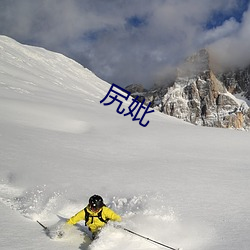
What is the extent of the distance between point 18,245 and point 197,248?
2.87 meters

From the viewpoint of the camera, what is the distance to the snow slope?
5.34 meters

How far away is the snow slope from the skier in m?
0.22

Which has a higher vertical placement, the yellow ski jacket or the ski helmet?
the ski helmet

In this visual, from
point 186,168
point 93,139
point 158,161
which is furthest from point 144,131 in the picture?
point 186,168

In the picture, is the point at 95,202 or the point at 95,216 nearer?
the point at 95,202

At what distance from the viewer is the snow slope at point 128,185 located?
534 cm

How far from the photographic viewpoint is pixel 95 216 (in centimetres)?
576

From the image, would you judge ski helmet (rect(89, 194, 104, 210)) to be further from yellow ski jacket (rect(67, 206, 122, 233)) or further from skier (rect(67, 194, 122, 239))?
yellow ski jacket (rect(67, 206, 122, 233))

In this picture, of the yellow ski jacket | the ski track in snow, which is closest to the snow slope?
the ski track in snow

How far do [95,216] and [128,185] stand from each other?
7.42 feet

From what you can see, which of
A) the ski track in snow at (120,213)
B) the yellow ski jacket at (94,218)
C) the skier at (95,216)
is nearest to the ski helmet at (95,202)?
the skier at (95,216)

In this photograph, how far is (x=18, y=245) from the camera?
478 cm

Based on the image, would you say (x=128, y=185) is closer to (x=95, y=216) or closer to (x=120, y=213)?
(x=120, y=213)

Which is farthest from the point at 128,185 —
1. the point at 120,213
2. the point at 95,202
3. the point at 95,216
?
the point at 95,202
